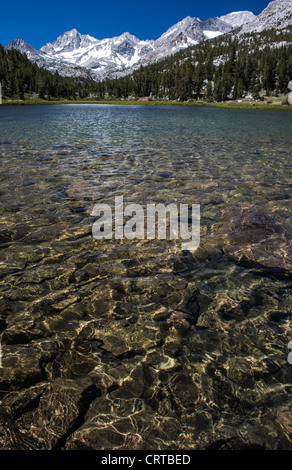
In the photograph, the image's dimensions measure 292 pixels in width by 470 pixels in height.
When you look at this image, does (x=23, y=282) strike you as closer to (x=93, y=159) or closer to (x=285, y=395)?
(x=285, y=395)

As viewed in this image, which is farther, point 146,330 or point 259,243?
point 259,243

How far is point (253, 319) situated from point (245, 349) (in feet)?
2.90

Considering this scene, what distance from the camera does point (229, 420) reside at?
3998 mm

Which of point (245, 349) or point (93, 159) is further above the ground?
point (93, 159)

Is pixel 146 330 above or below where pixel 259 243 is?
below

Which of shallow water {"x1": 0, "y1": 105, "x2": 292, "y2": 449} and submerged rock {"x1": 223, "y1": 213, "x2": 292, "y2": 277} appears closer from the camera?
shallow water {"x1": 0, "y1": 105, "x2": 292, "y2": 449}

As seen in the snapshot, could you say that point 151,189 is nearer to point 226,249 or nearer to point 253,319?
point 226,249

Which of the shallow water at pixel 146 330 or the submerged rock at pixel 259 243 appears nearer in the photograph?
the shallow water at pixel 146 330

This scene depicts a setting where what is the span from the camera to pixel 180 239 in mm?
9172

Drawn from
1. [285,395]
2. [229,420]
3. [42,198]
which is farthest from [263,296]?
[42,198]
